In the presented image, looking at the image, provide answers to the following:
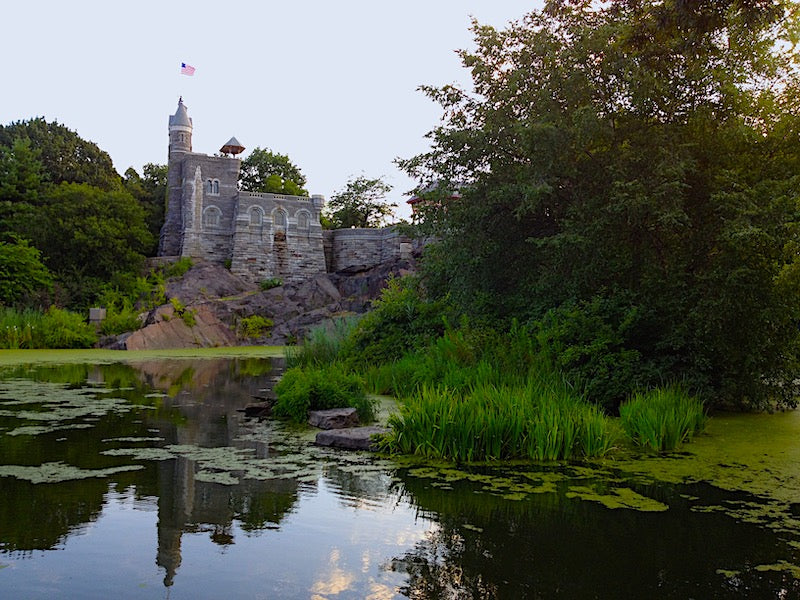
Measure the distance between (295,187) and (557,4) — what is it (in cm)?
4927

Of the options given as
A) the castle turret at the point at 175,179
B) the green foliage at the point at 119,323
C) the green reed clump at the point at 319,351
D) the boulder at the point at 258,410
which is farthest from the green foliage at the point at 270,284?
the boulder at the point at 258,410

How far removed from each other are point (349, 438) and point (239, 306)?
101 feet

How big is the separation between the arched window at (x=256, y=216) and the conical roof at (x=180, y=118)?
309 inches

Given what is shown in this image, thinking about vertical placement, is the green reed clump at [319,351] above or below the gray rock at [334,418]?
above

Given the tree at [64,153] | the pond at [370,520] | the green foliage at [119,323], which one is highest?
the tree at [64,153]

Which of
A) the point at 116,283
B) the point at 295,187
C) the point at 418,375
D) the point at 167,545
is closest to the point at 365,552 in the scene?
the point at 167,545

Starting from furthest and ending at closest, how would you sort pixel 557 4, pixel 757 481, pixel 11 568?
pixel 557 4
pixel 757 481
pixel 11 568

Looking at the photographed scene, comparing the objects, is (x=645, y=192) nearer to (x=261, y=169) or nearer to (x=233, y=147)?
(x=233, y=147)

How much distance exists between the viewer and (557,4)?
31.4 feet

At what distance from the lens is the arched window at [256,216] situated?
4703 cm

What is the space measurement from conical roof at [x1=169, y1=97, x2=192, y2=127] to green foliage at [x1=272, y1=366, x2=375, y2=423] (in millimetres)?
42117

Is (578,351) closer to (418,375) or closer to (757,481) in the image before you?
(418,375)

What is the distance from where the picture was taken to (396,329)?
49.0 ft

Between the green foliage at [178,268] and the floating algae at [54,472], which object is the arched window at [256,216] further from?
the floating algae at [54,472]
